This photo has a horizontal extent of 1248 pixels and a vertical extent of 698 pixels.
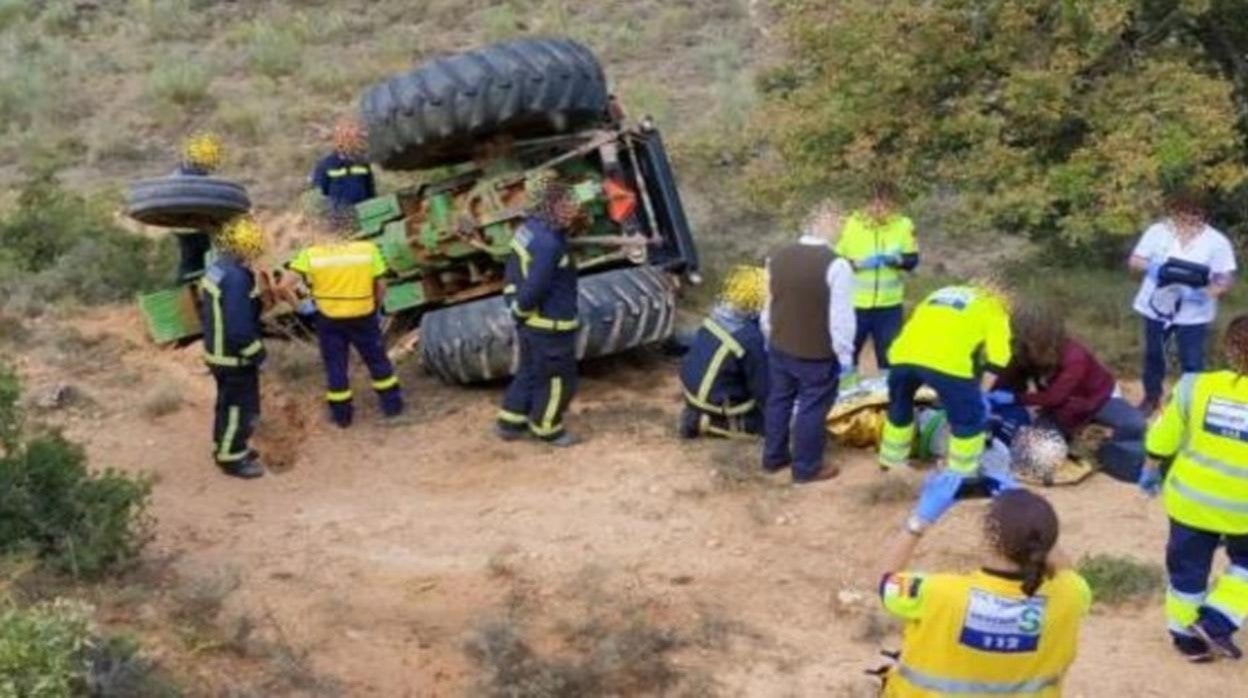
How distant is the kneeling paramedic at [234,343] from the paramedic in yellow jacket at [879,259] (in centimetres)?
316

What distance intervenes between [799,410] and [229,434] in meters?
3.00

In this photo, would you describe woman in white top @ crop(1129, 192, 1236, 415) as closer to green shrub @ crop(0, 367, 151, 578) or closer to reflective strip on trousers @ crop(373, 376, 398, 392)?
reflective strip on trousers @ crop(373, 376, 398, 392)

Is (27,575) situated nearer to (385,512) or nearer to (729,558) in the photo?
(385,512)

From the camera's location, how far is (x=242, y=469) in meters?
9.01

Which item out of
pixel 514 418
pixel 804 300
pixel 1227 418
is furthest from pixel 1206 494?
pixel 514 418

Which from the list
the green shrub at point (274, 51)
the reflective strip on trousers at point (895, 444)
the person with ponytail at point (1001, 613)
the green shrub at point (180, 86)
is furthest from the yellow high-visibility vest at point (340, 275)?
the green shrub at point (274, 51)

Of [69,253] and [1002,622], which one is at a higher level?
[1002,622]

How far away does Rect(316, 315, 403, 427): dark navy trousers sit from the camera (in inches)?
377

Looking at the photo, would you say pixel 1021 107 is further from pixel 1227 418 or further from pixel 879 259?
pixel 1227 418

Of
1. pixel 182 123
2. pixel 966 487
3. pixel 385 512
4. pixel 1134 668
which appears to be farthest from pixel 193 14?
pixel 1134 668

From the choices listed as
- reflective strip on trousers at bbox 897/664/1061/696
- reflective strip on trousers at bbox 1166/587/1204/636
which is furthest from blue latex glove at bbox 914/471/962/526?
reflective strip on trousers at bbox 897/664/1061/696

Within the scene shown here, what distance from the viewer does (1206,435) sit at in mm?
6109

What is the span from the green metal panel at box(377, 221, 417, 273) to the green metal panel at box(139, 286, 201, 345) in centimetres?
133

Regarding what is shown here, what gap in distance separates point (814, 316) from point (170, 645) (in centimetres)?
349
